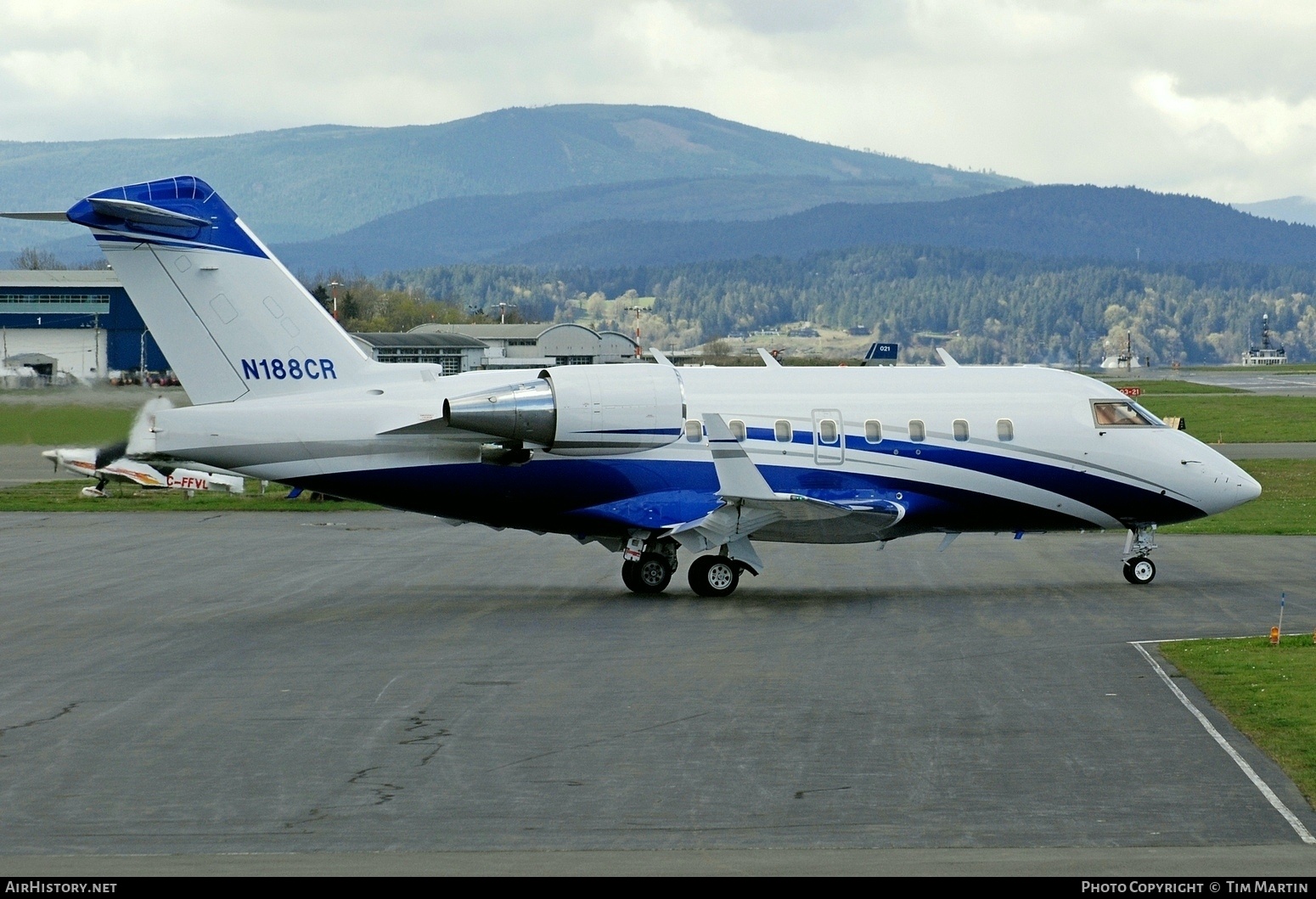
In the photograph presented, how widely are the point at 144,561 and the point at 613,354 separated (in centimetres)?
9776

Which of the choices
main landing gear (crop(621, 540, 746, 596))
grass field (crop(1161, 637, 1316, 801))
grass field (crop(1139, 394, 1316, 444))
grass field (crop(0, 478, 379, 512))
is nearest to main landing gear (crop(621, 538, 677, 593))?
main landing gear (crop(621, 540, 746, 596))

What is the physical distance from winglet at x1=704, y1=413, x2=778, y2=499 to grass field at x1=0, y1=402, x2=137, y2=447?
39.1ft

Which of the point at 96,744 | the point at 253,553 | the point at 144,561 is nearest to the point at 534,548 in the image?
the point at 253,553

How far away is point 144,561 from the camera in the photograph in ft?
112

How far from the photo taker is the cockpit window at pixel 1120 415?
2980 centimetres

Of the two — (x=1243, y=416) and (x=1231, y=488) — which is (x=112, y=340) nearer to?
(x=1231, y=488)

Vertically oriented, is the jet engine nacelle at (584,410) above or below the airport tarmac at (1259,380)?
above

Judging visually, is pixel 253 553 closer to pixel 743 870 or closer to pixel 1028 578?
pixel 1028 578

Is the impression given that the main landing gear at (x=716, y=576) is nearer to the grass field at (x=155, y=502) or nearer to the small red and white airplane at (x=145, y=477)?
the grass field at (x=155, y=502)

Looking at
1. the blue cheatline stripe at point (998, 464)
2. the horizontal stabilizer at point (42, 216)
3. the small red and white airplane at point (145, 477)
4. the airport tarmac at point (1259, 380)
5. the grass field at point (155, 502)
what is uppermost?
the horizontal stabilizer at point (42, 216)

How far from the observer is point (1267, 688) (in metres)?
19.3

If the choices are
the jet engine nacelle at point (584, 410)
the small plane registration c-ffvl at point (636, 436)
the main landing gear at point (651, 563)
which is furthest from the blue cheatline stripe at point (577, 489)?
the main landing gear at point (651, 563)

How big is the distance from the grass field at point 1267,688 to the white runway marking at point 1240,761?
0.96ft

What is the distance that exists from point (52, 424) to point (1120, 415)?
20.6m
